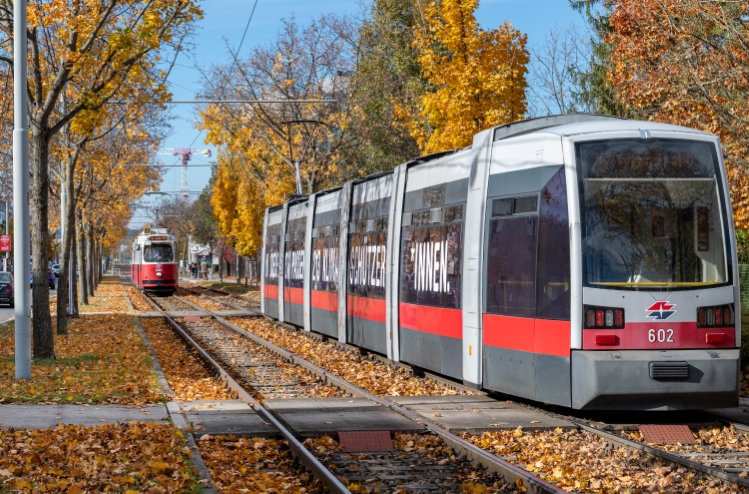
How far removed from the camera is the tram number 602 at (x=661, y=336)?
36.4ft

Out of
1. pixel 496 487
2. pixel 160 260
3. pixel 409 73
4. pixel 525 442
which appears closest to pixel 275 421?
pixel 525 442

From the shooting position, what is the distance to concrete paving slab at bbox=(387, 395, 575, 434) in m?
11.0

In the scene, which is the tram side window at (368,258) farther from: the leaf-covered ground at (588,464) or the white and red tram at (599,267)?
the leaf-covered ground at (588,464)

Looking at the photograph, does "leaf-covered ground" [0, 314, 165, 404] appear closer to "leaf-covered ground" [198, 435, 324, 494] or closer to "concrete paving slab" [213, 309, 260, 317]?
"leaf-covered ground" [198, 435, 324, 494]

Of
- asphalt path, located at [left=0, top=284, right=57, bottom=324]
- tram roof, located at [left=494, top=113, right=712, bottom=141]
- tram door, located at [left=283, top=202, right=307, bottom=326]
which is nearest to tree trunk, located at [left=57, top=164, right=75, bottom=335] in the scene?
tram door, located at [left=283, top=202, right=307, bottom=326]

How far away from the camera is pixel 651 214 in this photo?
11344 mm

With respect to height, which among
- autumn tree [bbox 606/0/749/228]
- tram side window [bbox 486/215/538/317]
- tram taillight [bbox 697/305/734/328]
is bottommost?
tram taillight [bbox 697/305/734/328]

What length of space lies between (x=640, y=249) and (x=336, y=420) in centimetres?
386

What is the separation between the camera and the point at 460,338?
13.9 m

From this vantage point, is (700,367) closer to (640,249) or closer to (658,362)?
(658,362)

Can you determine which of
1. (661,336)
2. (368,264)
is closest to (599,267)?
(661,336)

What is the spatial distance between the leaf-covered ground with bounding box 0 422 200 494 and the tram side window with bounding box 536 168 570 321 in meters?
4.22

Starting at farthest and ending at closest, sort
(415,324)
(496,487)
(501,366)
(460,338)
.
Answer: (415,324)
(460,338)
(501,366)
(496,487)

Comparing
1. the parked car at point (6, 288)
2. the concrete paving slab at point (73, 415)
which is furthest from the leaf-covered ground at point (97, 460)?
the parked car at point (6, 288)
